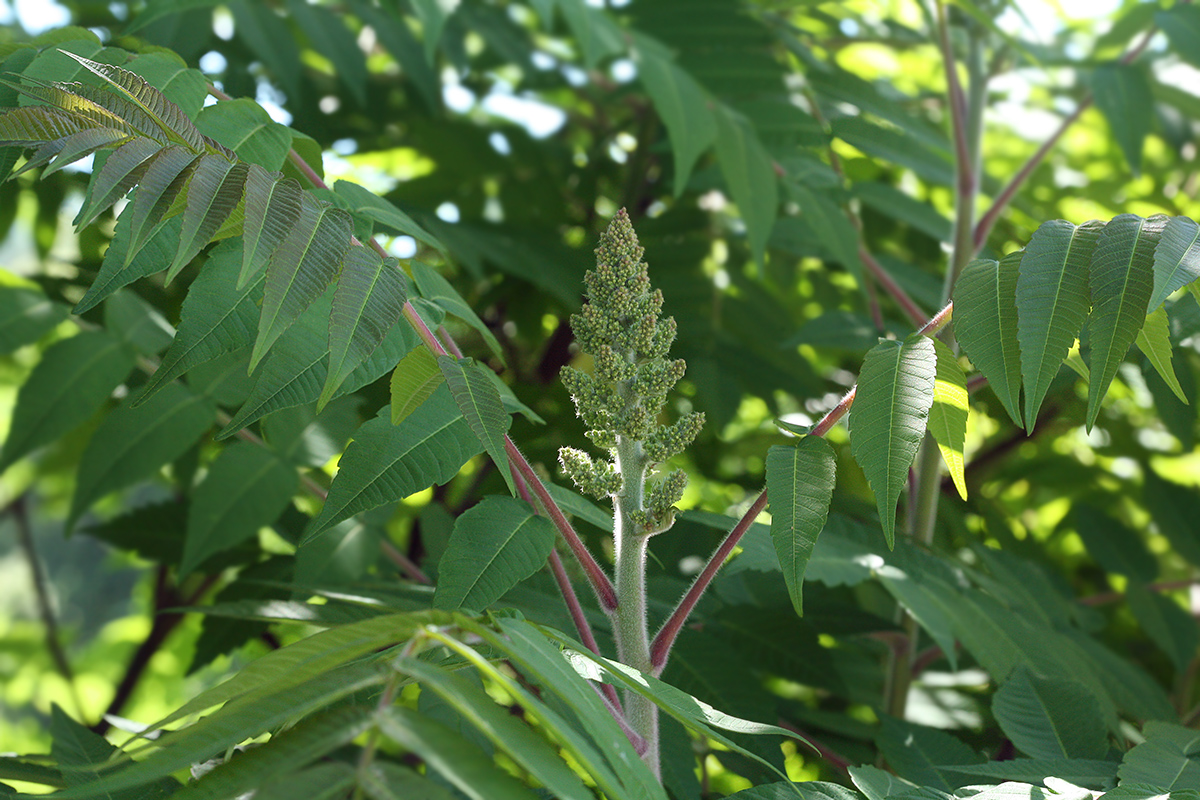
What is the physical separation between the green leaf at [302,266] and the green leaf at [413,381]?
12cm

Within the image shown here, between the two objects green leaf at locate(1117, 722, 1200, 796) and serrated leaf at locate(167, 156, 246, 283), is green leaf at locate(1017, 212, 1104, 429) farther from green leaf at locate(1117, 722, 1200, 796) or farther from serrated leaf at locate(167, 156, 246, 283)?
serrated leaf at locate(167, 156, 246, 283)

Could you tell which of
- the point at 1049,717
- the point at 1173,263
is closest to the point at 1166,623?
the point at 1049,717

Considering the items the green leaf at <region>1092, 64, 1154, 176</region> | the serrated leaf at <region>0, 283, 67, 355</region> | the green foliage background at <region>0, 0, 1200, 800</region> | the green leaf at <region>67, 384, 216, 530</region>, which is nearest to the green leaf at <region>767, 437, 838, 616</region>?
the green foliage background at <region>0, 0, 1200, 800</region>

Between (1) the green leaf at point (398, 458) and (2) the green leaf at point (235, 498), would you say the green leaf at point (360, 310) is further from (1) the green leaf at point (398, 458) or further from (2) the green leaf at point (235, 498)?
(2) the green leaf at point (235, 498)

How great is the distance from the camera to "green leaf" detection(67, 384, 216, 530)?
117 centimetres

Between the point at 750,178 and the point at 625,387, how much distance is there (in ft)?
2.25

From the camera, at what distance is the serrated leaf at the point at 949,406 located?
2.53ft

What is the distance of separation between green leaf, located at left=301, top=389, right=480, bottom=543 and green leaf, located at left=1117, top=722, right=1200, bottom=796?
59 centimetres

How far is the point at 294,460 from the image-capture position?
1.18 m

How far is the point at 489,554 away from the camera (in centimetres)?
77

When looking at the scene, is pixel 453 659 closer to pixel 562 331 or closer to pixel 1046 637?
pixel 1046 637

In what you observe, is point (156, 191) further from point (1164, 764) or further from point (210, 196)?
point (1164, 764)

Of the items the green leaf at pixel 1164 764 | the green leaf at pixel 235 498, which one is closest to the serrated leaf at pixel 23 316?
the green leaf at pixel 235 498

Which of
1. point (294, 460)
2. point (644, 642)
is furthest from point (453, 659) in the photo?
point (294, 460)
